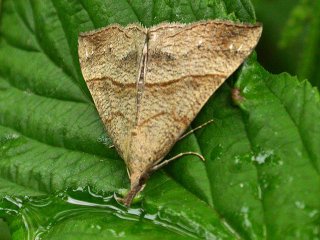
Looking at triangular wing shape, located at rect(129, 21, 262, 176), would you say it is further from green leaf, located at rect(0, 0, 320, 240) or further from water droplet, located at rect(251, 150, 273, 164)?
water droplet, located at rect(251, 150, 273, 164)

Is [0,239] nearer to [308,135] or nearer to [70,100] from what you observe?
[70,100]

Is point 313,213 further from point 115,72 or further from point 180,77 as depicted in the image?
point 115,72

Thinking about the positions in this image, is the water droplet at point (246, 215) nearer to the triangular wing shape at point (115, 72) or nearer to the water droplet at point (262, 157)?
the water droplet at point (262, 157)

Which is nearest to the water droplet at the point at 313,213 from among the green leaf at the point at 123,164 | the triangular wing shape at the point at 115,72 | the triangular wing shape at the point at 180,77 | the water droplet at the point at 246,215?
the green leaf at the point at 123,164

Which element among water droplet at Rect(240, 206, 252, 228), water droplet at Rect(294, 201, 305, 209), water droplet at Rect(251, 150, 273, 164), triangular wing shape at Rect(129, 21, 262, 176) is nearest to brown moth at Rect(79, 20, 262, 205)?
triangular wing shape at Rect(129, 21, 262, 176)

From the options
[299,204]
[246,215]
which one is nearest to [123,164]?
[246,215]
